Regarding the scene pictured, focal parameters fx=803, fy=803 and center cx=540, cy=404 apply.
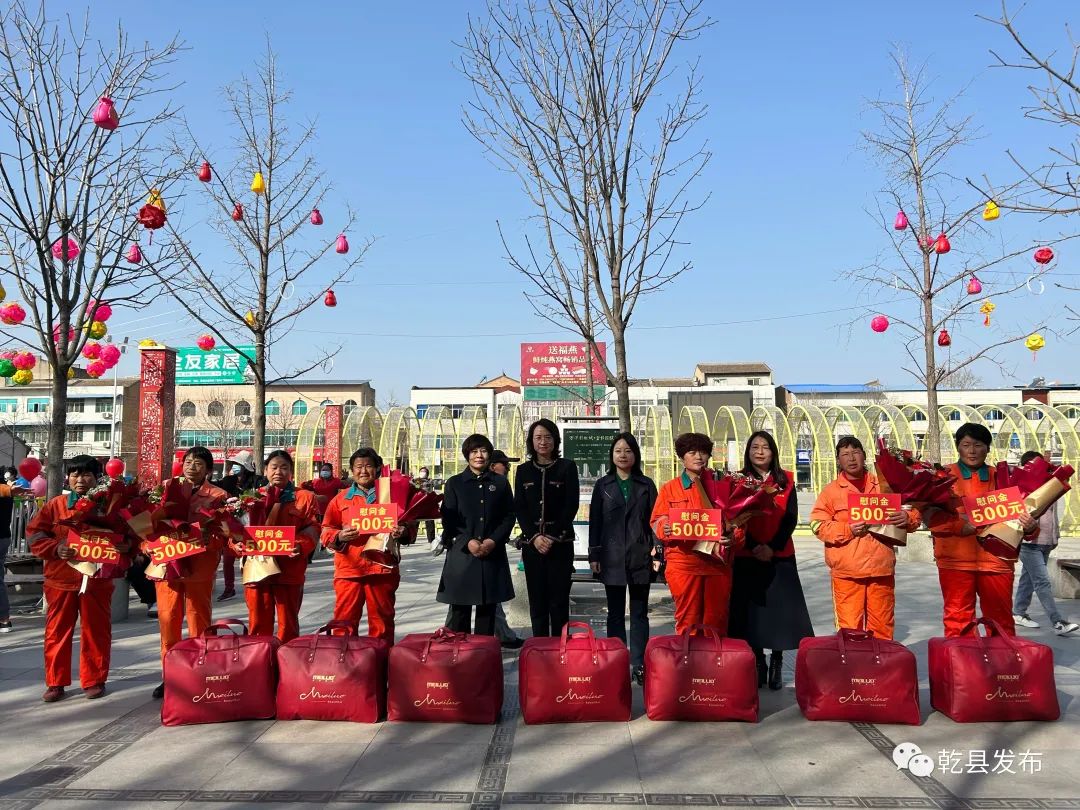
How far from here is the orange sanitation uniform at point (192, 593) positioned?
496 centimetres

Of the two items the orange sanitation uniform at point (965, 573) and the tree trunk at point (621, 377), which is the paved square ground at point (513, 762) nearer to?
the orange sanitation uniform at point (965, 573)

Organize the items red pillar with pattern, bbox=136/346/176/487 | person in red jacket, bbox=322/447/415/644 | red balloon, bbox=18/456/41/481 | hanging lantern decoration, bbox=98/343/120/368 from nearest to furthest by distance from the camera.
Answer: person in red jacket, bbox=322/447/415/644
red balloon, bbox=18/456/41/481
hanging lantern decoration, bbox=98/343/120/368
red pillar with pattern, bbox=136/346/176/487

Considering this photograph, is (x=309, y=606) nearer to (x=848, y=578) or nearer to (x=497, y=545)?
(x=497, y=545)

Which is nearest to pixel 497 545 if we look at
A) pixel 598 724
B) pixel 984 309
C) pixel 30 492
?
pixel 598 724

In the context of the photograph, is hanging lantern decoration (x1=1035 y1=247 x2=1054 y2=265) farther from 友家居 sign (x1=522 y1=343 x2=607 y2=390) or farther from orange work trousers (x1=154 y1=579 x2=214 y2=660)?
友家居 sign (x1=522 y1=343 x2=607 y2=390)

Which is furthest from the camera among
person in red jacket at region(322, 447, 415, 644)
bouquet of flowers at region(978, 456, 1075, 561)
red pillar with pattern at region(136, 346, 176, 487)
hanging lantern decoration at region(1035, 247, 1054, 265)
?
red pillar with pattern at region(136, 346, 176, 487)

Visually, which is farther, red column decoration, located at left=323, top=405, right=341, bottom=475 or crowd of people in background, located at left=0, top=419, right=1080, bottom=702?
red column decoration, located at left=323, top=405, right=341, bottom=475

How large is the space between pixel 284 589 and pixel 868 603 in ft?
12.0

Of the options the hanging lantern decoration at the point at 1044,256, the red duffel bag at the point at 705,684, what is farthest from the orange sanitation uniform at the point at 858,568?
the hanging lantern decoration at the point at 1044,256

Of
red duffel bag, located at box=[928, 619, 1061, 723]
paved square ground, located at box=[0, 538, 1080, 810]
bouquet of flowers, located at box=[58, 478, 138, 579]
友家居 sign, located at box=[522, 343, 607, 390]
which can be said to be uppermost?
友家居 sign, located at box=[522, 343, 607, 390]

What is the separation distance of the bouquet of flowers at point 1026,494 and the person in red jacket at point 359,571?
345 centimetres

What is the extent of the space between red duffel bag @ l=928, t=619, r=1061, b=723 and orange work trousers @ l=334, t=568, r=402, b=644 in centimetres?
323

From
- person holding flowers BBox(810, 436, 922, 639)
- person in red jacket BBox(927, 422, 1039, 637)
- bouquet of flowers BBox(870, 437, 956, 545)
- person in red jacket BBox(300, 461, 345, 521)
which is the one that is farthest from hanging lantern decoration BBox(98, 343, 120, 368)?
person in red jacket BBox(927, 422, 1039, 637)

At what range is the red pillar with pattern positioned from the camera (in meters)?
13.2
